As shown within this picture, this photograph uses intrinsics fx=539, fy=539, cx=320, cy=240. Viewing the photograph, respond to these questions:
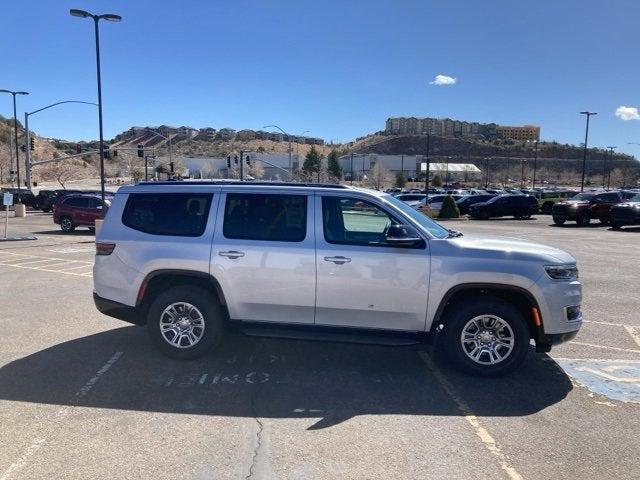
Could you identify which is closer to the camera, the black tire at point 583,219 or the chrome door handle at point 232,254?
the chrome door handle at point 232,254

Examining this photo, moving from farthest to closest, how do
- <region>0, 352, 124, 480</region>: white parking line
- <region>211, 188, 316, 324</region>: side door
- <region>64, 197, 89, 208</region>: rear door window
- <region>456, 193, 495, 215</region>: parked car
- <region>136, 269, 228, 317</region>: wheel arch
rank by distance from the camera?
<region>456, 193, 495, 215</region>: parked car < <region>64, 197, 89, 208</region>: rear door window < <region>136, 269, 228, 317</region>: wheel arch < <region>211, 188, 316, 324</region>: side door < <region>0, 352, 124, 480</region>: white parking line

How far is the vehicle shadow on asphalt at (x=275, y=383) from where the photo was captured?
484 cm

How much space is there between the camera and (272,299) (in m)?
5.70

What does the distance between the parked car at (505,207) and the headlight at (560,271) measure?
109ft

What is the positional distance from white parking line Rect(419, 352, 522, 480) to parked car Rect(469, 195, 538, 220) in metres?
33.1

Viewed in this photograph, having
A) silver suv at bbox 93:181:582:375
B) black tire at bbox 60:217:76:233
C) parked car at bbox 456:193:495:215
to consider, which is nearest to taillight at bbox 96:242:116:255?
silver suv at bbox 93:181:582:375

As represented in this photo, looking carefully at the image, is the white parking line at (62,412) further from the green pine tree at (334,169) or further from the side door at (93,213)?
the green pine tree at (334,169)

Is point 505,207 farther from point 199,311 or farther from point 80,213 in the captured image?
point 199,311

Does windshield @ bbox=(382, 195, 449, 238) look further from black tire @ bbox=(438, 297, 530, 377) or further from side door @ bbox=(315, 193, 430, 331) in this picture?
black tire @ bbox=(438, 297, 530, 377)

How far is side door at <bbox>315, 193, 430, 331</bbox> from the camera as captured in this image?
5.45 m

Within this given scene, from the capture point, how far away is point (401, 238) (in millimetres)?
5395

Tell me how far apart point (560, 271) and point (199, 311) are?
3.82 m

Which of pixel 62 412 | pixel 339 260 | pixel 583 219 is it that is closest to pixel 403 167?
pixel 583 219

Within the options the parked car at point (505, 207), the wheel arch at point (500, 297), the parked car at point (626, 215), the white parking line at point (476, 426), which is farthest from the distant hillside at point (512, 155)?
the white parking line at point (476, 426)
